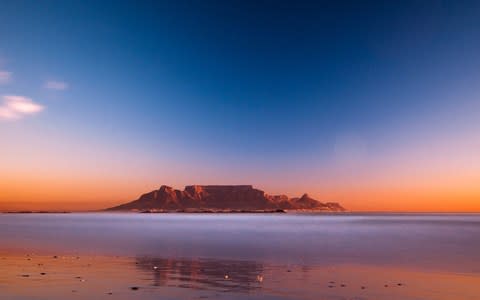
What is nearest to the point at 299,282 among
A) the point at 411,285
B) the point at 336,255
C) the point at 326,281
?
the point at 326,281

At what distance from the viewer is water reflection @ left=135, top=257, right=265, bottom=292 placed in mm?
16755

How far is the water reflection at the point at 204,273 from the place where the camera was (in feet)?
55.0

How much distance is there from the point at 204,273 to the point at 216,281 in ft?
8.00

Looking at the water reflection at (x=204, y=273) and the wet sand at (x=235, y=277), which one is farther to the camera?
the water reflection at (x=204, y=273)

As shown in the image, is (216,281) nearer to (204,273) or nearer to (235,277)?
(235,277)

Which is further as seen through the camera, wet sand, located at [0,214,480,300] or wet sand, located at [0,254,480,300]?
wet sand, located at [0,214,480,300]

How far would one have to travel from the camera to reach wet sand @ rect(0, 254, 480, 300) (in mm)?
15102

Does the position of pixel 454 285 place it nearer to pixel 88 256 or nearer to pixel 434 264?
pixel 434 264

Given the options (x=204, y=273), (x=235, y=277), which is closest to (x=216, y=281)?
(x=235, y=277)

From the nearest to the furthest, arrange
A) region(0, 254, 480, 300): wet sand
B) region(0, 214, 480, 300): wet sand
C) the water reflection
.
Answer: region(0, 254, 480, 300): wet sand → region(0, 214, 480, 300): wet sand → the water reflection

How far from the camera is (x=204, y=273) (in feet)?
65.7

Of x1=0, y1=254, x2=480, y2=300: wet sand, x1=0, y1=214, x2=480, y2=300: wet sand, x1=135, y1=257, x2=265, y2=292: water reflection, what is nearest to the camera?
x1=0, y1=254, x2=480, y2=300: wet sand

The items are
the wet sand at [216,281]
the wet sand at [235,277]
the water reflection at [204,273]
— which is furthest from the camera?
the water reflection at [204,273]

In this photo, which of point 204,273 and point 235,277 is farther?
point 204,273
